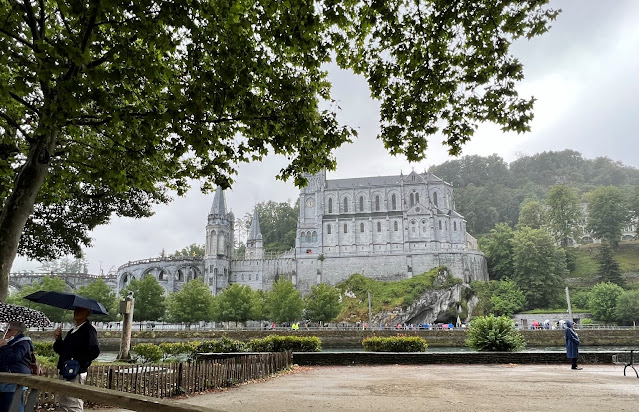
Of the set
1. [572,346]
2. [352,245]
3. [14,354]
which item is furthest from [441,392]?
[352,245]

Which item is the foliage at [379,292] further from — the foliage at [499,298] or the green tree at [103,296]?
the green tree at [103,296]

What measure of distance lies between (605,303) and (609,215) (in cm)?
2863

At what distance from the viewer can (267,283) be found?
7169cm

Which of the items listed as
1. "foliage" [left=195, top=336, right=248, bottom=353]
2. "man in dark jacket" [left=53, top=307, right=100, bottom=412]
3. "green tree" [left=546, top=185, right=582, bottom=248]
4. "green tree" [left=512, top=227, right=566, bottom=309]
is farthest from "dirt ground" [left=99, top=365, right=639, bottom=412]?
"green tree" [left=546, top=185, right=582, bottom=248]

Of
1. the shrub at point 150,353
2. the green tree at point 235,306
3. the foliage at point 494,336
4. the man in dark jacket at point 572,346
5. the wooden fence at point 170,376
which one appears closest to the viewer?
the wooden fence at point 170,376

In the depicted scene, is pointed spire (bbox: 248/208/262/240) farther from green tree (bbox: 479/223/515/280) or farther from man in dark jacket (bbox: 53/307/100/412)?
man in dark jacket (bbox: 53/307/100/412)

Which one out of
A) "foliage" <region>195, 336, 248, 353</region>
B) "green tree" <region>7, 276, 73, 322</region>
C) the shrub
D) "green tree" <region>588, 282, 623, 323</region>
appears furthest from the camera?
"green tree" <region>588, 282, 623, 323</region>

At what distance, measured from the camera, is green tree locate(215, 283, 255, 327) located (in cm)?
5281

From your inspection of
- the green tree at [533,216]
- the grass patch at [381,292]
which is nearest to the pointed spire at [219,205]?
the grass patch at [381,292]

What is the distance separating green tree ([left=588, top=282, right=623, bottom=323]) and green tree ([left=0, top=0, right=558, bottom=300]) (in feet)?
186

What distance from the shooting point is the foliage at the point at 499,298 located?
191 ft

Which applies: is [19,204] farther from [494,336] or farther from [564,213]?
[564,213]

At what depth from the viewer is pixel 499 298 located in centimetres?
5969

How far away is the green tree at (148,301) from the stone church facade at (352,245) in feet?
48.6
